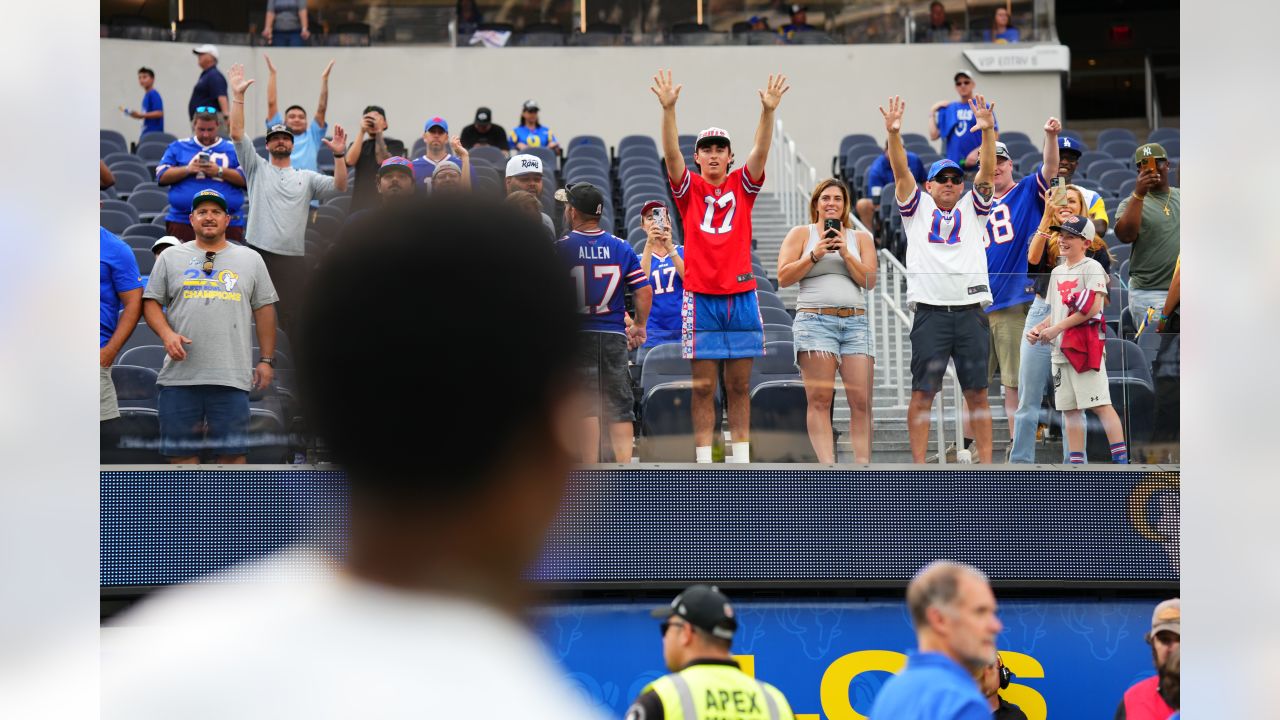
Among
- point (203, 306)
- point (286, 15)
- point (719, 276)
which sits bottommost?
point (203, 306)

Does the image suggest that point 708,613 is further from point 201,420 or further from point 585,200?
point 201,420

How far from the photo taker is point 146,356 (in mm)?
7270

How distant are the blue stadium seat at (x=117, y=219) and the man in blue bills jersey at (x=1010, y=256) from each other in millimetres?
6511

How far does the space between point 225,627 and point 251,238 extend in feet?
25.9

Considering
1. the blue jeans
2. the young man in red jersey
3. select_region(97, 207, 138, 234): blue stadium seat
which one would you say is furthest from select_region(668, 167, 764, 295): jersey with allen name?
select_region(97, 207, 138, 234): blue stadium seat

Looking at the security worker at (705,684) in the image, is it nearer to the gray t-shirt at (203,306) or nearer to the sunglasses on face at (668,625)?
the sunglasses on face at (668,625)

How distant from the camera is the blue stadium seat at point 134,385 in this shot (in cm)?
713

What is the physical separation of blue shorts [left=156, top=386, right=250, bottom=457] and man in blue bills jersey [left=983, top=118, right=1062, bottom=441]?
3.81 meters

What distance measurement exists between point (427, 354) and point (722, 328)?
21.7ft

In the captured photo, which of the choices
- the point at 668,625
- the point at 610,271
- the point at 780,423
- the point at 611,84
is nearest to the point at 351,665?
the point at 668,625

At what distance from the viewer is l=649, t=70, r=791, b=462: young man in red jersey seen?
738 centimetres

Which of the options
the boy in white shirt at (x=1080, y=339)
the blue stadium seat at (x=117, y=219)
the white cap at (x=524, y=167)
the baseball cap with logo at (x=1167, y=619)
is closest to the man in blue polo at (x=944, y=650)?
the baseball cap with logo at (x=1167, y=619)

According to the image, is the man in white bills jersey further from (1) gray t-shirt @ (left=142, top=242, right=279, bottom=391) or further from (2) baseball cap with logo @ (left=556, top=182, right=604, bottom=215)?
(1) gray t-shirt @ (left=142, top=242, right=279, bottom=391)
